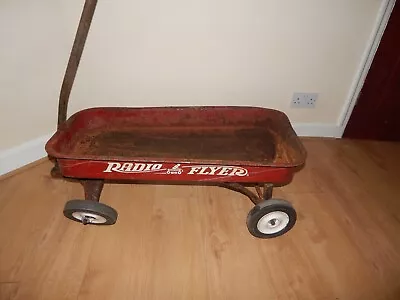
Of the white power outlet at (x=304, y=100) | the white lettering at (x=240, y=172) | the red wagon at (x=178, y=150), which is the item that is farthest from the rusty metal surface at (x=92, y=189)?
the white power outlet at (x=304, y=100)

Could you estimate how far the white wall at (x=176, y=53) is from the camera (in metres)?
1.23

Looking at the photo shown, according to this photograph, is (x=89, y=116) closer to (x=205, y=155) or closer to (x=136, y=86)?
(x=136, y=86)

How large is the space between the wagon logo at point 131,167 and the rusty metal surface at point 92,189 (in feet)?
0.52

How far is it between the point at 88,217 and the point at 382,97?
1631 millimetres

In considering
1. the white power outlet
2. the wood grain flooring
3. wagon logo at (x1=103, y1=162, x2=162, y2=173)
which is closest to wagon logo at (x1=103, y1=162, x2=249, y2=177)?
wagon logo at (x1=103, y1=162, x2=162, y2=173)

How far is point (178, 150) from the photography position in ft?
4.21

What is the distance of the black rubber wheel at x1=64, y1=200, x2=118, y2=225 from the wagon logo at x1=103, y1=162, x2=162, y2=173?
0.14 metres

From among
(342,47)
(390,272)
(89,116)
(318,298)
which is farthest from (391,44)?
(89,116)

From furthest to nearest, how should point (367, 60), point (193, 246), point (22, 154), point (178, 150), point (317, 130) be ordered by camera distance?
1. point (317, 130)
2. point (367, 60)
3. point (22, 154)
4. point (178, 150)
5. point (193, 246)

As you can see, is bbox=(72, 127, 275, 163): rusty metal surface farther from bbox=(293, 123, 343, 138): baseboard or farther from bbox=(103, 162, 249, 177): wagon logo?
bbox=(293, 123, 343, 138): baseboard

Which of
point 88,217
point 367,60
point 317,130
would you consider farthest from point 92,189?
point 367,60

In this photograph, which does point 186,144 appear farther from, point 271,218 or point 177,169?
point 271,218

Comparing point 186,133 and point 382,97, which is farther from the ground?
point 382,97

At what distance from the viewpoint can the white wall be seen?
1226mm
